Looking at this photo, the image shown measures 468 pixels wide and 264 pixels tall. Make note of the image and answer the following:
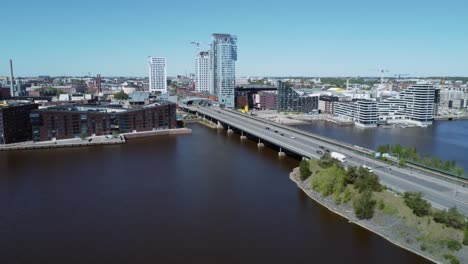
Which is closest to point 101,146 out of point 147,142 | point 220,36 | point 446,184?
A: point 147,142

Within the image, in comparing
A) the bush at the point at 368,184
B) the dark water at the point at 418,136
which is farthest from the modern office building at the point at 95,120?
the bush at the point at 368,184

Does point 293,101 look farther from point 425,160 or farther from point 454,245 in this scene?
point 454,245

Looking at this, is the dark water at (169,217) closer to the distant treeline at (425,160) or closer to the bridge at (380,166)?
the bridge at (380,166)

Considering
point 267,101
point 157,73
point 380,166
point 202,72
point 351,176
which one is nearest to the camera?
point 351,176

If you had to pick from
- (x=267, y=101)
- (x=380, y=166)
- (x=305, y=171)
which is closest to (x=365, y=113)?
(x=267, y=101)

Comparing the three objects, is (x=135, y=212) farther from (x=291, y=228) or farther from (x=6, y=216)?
(x=291, y=228)

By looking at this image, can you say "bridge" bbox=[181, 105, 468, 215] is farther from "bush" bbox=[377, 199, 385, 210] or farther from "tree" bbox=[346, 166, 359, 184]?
"bush" bbox=[377, 199, 385, 210]
